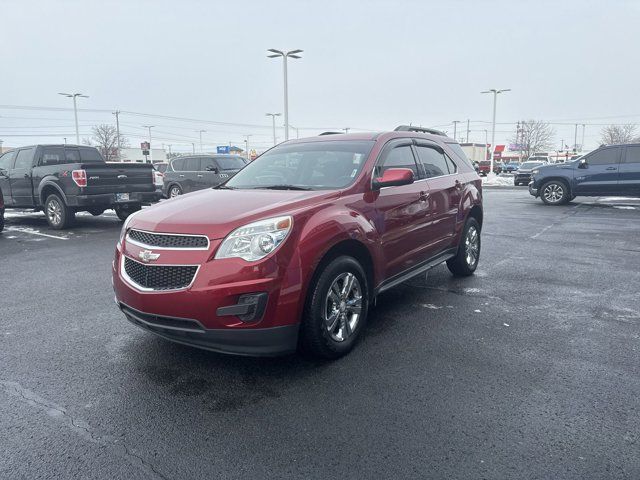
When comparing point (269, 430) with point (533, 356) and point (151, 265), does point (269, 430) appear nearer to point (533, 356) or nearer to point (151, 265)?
point (151, 265)

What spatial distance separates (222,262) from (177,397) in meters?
0.94

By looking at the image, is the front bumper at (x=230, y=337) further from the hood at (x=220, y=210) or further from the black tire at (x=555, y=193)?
the black tire at (x=555, y=193)

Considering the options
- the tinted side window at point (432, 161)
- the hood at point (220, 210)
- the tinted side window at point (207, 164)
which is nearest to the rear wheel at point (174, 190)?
the tinted side window at point (207, 164)

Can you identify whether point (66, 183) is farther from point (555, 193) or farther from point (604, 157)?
point (604, 157)

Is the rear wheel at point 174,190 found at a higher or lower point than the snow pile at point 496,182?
higher

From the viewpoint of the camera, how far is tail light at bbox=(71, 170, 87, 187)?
10.5 metres

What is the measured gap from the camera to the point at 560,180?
16359 mm

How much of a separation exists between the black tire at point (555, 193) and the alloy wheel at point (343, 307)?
14713mm

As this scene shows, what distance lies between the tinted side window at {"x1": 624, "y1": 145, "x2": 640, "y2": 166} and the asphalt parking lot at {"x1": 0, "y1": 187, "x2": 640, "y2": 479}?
452 inches

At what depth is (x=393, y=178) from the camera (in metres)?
4.23

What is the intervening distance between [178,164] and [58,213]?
7760 millimetres

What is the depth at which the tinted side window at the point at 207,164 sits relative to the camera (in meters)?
17.0

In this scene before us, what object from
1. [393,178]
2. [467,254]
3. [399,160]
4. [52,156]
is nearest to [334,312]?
[393,178]

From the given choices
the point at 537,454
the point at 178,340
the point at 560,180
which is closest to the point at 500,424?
the point at 537,454
